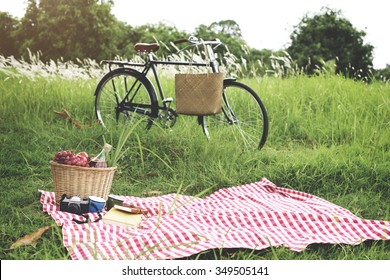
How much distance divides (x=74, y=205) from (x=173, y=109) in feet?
4.77

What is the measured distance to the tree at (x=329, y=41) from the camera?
28.0 feet

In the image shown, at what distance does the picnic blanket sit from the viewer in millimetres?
2332

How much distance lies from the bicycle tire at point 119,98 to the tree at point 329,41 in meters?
4.50

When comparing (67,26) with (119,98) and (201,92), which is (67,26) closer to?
(119,98)

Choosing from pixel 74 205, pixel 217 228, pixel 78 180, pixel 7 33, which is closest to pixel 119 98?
pixel 7 33

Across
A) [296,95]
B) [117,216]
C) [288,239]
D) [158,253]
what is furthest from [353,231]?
[296,95]

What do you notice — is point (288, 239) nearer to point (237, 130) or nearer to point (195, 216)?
point (195, 216)

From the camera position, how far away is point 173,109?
4.07m

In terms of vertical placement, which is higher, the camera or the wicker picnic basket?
the wicker picnic basket

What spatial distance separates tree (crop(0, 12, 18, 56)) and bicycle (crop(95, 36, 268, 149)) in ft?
2.80

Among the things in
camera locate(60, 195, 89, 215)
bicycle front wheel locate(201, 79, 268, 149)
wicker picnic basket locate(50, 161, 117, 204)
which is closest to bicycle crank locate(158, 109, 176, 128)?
bicycle front wheel locate(201, 79, 268, 149)

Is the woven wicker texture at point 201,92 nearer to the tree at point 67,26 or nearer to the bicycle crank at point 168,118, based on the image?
the bicycle crank at point 168,118

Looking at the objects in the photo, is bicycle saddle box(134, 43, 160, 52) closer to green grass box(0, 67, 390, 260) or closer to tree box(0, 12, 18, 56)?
green grass box(0, 67, 390, 260)

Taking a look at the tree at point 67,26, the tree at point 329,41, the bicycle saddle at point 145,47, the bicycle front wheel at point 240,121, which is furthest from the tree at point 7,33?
the tree at point 329,41
